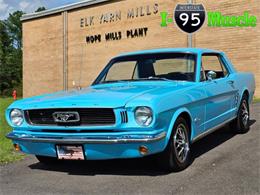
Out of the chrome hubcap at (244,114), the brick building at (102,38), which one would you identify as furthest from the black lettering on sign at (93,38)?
the chrome hubcap at (244,114)

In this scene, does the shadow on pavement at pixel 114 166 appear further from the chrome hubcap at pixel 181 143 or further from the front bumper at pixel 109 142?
the front bumper at pixel 109 142

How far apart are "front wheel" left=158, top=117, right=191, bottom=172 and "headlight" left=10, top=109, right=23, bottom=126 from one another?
1.86m

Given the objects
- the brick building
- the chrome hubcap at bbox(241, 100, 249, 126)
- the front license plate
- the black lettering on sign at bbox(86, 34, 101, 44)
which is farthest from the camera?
the black lettering on sign at bbox(86, 34, 101, 44)

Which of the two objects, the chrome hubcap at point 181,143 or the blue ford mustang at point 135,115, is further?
the chrome hubcap at point 181,143

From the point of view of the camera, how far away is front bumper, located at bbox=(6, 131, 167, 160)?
14.4ft

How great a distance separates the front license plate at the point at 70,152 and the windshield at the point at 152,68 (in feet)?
5.62

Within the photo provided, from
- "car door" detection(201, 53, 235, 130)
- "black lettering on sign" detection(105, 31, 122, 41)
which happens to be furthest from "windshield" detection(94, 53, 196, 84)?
"black lettering on sign" detection(105, 31, 122, 41)

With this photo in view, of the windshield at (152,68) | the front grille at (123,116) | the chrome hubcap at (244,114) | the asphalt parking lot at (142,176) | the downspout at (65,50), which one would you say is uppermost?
the downspout at (65,50)

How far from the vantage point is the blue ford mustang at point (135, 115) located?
14.6 feet

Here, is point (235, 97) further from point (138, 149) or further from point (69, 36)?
point (69, 36)

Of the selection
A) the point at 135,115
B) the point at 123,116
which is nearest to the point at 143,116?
the point at 135,115

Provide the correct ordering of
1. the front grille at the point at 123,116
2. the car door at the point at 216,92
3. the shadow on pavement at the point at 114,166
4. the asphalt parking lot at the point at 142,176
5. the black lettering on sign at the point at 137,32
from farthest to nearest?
the black lettering on sign at the point at 137,32, the car door at the point at 216,92, the shadow on pavement at the point at 114,166, the front grille at the point at 123,116, the asphalt parking lot at the point at 142,176

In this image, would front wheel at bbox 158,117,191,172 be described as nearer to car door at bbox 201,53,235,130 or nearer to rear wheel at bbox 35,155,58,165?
car door at bbox 201,53,235,130

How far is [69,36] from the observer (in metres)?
26.6
